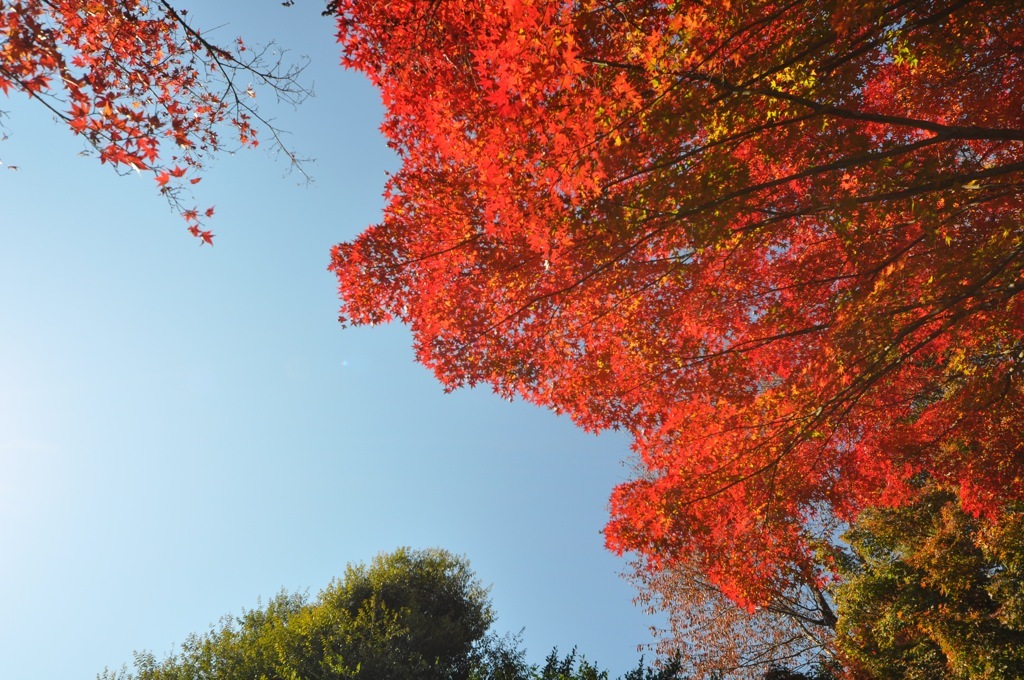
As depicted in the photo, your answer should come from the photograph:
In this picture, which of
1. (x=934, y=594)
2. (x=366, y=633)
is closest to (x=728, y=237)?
(x=934, y=594)

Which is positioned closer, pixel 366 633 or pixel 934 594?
pixel 934 594

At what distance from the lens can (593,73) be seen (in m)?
5.72

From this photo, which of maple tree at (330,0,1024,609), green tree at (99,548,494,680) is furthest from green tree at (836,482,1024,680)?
green tree at (99,548,494,680)

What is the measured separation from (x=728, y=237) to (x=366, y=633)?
14.9 meters

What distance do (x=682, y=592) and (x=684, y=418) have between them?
1197cm

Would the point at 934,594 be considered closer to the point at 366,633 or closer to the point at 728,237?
the point at 728,237

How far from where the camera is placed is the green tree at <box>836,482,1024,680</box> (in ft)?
34.6

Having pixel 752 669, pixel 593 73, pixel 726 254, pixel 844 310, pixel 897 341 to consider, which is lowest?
pixel 752 669

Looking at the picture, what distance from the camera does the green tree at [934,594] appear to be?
10.6 m

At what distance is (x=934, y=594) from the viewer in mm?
11586

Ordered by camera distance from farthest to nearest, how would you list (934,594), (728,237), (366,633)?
(366,633)
(934,594)
(728,237)

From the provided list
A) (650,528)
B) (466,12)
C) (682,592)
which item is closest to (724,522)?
(650,528)

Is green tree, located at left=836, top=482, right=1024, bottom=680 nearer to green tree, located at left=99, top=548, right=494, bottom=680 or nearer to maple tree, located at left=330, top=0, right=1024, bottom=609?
maple tree, located at left=330, top=0, right=1024, bottom=609

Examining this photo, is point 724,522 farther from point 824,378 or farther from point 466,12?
point 466,12
